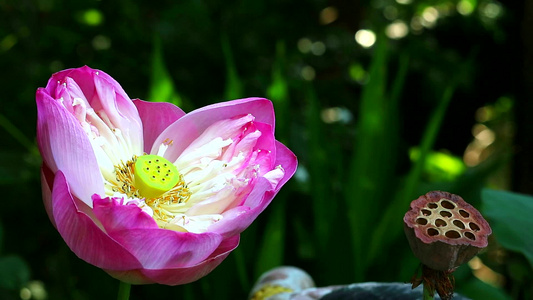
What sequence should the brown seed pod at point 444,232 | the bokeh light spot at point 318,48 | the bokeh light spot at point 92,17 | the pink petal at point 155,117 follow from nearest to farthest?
the brown seed pod at point 444,232 < the pink petal at point 155,117 < the bokeh light spot at point 92,17 < the bokeh light spot at point 318,48

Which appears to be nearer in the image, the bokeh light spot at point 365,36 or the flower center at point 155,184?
the flower center at point 155,184

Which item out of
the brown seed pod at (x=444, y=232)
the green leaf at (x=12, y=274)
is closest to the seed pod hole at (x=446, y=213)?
the brown seed pod at (x=444, y=232)

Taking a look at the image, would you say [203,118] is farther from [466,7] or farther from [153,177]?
[466,7]

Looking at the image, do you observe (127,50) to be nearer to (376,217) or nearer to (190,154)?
(376,217)

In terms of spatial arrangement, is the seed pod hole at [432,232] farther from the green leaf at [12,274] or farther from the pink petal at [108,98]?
the green leaf at [12,274]

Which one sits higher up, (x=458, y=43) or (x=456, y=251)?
(x=456, y=251)

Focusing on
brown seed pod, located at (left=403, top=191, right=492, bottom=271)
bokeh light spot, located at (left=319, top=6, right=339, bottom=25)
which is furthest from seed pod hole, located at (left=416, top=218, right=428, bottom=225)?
bokeh light spot, located at (left=319, top=6, right=339, bottom=25)

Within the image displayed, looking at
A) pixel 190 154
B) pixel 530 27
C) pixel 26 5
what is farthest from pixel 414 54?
pixel 190 154
